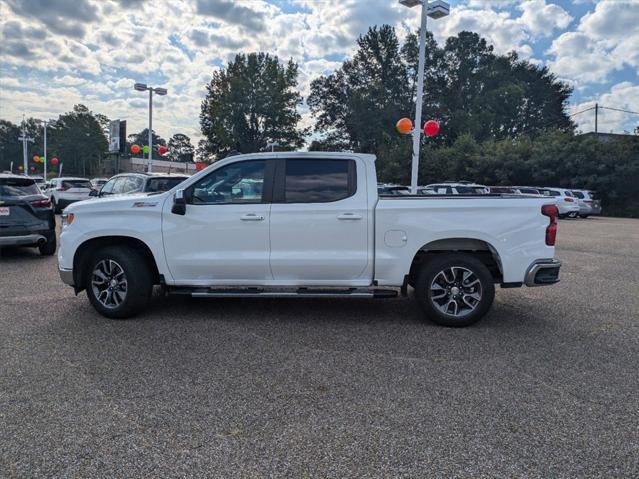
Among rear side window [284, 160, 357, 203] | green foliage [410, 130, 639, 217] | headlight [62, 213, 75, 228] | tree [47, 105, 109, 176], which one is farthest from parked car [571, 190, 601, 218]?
tree [47, 105, 109, 176]

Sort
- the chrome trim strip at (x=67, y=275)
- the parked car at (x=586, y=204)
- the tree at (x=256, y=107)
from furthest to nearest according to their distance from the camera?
the tree at (x=256, y=107) → the parked car at (x=586, y=204) → the chrome trim strip at (x=67, y=275)

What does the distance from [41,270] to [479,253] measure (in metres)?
7.44

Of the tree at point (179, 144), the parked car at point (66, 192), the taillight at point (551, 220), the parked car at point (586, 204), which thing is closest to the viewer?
the taillight at point (551, 220)

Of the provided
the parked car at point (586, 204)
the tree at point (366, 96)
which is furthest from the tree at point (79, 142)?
the parked car at point (586, 204)

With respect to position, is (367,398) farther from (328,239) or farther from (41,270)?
(41,270)

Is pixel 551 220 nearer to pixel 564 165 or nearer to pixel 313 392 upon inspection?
pixel 313 392

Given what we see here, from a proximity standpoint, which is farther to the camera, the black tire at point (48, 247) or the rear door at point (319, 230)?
the black tire at point (48, 247)

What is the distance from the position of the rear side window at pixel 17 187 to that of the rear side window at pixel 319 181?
6.70 metres

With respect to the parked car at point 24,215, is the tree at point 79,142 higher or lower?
higher

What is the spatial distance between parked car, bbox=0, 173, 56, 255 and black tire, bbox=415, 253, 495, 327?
7.81 meters

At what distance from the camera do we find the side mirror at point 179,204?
5.24 meters

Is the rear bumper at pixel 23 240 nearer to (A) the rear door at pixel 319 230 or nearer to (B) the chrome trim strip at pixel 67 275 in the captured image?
(B) the chrome trim strip at pixel 67 275

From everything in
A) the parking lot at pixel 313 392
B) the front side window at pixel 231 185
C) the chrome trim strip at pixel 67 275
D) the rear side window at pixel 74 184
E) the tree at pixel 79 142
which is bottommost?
the parking lot at pixel 313 392

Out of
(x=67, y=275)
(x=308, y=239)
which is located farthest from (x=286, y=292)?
(x=67, y=275)
